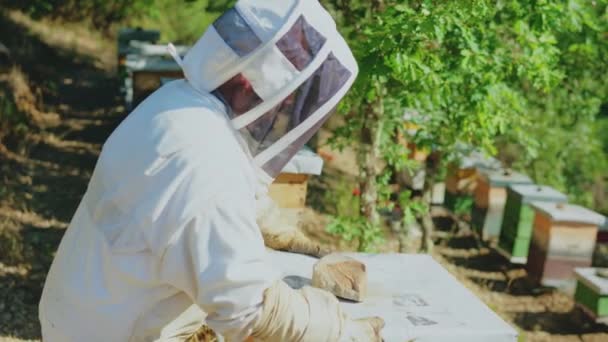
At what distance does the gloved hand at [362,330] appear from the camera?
2148 millimetres

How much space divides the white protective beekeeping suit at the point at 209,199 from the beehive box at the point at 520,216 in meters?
5.05

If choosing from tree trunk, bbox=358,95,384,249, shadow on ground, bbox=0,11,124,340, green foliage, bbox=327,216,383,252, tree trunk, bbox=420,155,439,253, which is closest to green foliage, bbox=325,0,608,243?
tree trunk, bbox=358,95,384,249

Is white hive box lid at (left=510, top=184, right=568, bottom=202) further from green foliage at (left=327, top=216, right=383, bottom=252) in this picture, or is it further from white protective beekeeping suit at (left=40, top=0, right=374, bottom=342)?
white protective beekeeping suit at (left=40, top=0, right=374, bottom=342)

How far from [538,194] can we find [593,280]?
1208mm

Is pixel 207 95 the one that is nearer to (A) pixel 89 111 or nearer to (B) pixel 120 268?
(B) pixel 120 268

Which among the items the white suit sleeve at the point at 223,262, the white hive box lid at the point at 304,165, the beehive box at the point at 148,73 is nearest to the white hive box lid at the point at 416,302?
the white suit sleeve at the point at 223,262

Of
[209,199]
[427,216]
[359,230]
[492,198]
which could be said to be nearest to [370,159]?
[359,230]

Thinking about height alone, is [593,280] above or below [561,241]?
below

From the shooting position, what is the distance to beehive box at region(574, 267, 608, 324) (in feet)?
19.0

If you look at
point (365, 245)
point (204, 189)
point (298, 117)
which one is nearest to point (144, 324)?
point (204, 189)

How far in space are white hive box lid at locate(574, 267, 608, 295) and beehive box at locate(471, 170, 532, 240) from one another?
1.52m

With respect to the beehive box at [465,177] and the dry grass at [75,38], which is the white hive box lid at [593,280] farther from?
the dry grass at [75,38]

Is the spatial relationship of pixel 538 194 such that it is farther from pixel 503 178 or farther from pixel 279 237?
pixel 279 237

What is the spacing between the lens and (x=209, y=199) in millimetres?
1865
